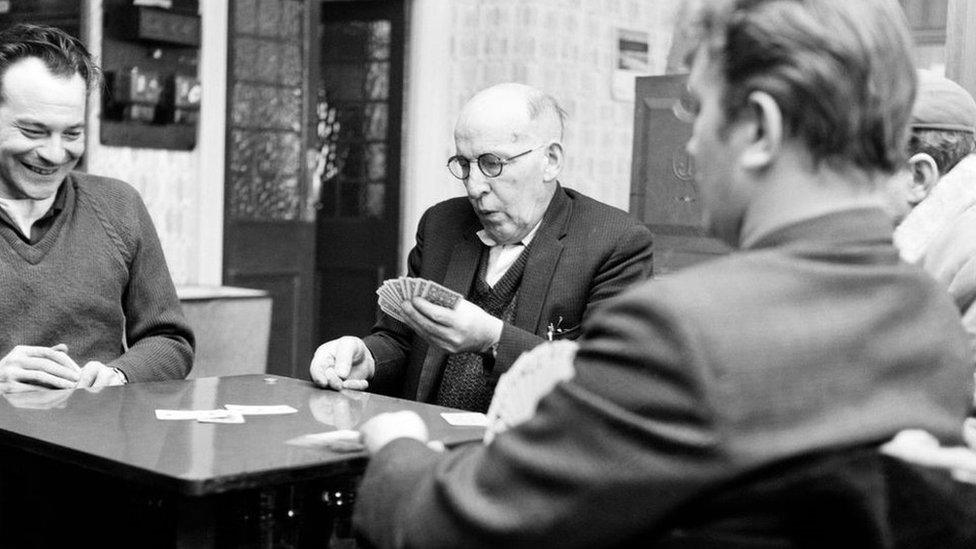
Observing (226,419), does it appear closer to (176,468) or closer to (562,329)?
(176,468)

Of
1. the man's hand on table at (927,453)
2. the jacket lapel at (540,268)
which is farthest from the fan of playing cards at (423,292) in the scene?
the man's hand on table at (927,453)

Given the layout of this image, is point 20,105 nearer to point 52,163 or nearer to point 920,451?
point 52,163

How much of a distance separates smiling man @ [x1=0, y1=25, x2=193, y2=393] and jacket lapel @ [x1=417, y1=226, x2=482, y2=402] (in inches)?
23.9

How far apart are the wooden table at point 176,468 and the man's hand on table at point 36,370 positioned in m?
0.07

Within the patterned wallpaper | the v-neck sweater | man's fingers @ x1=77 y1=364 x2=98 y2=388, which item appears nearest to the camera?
man's fingers @ x1=77 y1=364 x2=98 y2=388

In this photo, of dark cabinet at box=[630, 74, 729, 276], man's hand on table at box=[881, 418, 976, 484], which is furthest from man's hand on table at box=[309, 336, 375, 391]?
dark cabinet at box=[630, 74, 729, 276]

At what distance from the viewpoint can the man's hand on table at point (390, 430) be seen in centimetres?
148

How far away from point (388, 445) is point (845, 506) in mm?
554

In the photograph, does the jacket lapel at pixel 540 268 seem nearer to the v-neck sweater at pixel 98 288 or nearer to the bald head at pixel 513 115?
the bald head at pixel 513 115

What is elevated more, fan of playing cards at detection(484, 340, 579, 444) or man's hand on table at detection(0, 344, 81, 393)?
fan of playing cards at detection(484, 340, 579, 444)

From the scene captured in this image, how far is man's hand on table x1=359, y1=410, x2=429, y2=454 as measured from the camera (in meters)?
1.48

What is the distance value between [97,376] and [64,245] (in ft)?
1.30

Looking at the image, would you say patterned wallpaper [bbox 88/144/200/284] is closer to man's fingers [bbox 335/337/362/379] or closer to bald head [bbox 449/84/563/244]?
bald head [bbox 449/84/563/244]

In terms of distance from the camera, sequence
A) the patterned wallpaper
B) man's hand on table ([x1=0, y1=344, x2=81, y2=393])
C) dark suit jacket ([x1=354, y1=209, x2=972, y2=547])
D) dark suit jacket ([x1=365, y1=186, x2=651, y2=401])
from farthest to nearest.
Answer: the patterned wallpaper
dark suit jacket ([x1=365, y1=186, x2=651, y2=401])
man's hand on table ([x1=0, y1=344, x2=81, y2=393])
dark suit jacket ([x1=354, y1=209, x2=972, y2=547])
